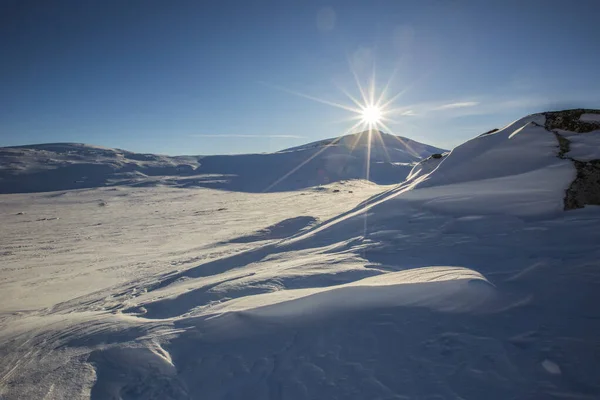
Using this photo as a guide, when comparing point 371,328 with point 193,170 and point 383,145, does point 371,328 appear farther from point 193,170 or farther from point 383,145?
point 383,145

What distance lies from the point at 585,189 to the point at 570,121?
2243 millimetres

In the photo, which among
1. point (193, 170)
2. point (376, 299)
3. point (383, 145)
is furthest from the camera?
point (383, 145)

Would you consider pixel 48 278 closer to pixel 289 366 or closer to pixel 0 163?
pixel 289 366

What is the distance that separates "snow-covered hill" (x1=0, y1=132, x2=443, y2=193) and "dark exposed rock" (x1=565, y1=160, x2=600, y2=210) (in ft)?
111

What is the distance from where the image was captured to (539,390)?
1.90 m

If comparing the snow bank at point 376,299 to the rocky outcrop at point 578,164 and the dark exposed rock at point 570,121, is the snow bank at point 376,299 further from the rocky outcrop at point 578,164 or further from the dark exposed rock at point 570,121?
the dark exposed rock at point 570,121

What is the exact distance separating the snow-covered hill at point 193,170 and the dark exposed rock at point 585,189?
111ft

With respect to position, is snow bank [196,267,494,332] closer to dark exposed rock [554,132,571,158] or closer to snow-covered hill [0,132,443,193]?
dark exposed rock [554,132,571,158]

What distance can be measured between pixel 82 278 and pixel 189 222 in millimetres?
→ 8567

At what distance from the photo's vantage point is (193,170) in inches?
2042

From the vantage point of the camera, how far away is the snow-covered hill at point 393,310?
2182 millimetres

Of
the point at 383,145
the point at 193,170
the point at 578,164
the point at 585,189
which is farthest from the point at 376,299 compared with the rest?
the point at 383,145

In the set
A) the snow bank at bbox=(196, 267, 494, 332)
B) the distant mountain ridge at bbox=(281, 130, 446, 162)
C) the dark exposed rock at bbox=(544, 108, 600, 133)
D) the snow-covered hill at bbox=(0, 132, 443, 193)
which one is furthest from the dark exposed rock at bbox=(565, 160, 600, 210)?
the distant mountain ridge at bbox=(281, 130, 446, 162)

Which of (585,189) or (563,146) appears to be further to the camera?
(563,146)
